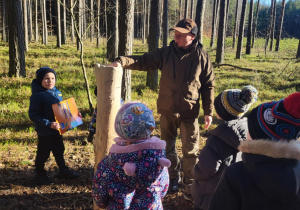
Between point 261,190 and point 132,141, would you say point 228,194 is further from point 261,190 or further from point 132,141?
point 132,141

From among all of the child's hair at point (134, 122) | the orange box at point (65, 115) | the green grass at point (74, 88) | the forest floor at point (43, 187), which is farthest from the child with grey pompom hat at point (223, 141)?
the green grass at point (74, 88)

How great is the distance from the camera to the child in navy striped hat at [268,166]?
124cm

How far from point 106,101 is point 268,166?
1.91m

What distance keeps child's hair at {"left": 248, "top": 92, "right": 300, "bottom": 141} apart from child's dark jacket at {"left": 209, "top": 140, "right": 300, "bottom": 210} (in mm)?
77

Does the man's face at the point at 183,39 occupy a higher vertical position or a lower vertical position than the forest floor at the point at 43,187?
higher

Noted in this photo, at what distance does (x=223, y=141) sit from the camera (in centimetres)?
244

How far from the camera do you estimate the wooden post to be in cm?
280

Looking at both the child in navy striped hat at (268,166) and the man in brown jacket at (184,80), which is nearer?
the child in navy striped hat at (268,166)

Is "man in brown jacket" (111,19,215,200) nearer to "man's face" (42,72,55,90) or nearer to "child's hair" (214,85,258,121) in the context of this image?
"child's hair" (214,85,258,121)

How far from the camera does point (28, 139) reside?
5.54 m

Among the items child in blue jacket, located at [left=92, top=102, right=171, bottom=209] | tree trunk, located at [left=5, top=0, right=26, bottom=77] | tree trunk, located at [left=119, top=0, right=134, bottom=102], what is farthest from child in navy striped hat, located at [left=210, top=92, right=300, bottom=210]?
tree trunk, located at [left=5, top=0, right=26, bottom=77]

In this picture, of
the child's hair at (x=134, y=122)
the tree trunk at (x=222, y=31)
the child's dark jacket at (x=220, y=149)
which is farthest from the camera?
the tree trunk at (x=222, y=31)

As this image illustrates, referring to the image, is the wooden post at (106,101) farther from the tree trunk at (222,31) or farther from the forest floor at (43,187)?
the tree trunk at (222,31)

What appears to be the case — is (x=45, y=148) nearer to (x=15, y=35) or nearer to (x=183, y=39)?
(x=183, y=39)
